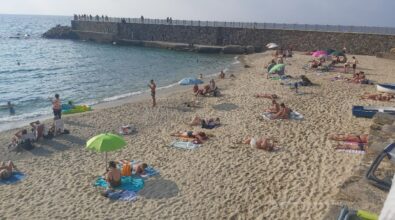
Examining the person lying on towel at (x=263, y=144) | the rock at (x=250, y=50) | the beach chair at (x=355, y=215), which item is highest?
the rock at (x=250, y=50)

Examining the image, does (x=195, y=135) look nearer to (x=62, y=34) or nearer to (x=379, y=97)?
(x=379, y=97)

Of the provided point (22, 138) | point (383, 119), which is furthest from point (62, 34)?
point (383, 119)

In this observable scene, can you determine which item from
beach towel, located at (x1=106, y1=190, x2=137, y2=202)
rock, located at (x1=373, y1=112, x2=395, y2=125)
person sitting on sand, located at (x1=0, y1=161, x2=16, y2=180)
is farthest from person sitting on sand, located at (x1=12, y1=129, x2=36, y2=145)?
rock, located at (x1=373, y1=112, x2=395, y2=125)

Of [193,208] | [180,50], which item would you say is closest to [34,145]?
[193,208]

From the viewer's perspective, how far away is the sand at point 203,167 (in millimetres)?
8984

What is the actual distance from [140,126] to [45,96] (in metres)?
12.2

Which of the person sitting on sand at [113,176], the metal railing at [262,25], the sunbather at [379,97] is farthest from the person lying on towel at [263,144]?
the metal railing at [262,25]

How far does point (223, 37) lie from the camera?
50.5m

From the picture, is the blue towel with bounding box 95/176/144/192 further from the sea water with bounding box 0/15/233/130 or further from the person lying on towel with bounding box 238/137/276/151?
the sea water with bounding box 0/15/233/130

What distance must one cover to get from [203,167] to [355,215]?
5.72m

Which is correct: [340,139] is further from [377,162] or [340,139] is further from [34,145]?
[34,145]

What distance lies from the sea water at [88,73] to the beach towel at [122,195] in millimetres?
10593

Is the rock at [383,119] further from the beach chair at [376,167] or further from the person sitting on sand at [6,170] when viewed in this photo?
the person sitting on sand at [6,170]

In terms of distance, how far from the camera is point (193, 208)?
905cm
